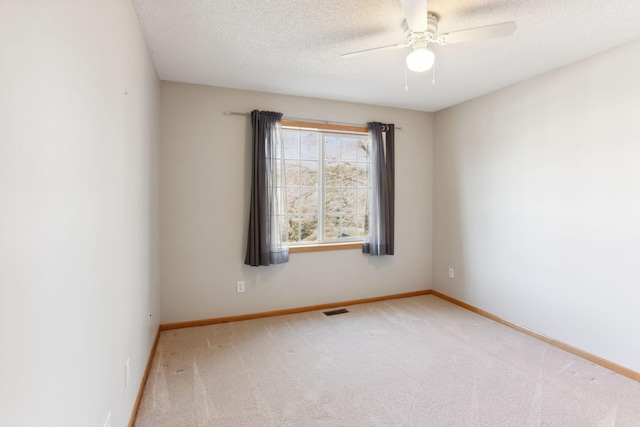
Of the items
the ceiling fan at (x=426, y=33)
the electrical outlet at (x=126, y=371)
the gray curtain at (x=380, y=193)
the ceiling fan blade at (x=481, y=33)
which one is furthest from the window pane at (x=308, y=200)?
the electrical outlet at (x=126, y=371)

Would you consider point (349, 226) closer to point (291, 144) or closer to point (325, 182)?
point (325, 182)

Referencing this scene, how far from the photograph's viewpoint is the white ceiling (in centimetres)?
195

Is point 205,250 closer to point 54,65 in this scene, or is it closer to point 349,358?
point 349,358

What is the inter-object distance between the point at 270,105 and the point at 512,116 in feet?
8.24

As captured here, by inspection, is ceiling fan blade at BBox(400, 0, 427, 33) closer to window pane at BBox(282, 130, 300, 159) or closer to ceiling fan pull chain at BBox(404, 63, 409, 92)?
ceiling fan pull chain at BBox(404, 63, 409, 92)

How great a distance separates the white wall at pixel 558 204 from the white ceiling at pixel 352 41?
0.29 m

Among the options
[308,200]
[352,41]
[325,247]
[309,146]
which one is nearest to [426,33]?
[352,41]

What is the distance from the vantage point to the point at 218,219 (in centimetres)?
336

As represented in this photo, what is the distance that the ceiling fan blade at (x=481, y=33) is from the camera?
1.80 meters

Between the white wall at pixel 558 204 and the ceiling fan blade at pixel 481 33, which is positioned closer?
the ceiling fan blade at pixel 481 33

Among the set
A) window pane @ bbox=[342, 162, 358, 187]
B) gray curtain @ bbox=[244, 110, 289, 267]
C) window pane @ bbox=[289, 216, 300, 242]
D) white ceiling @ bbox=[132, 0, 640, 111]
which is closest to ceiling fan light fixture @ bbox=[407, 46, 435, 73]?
white ceiling @ bbox=[132, 0, 640, 111]

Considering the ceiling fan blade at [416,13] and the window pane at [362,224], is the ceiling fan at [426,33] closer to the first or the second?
the ceiling fan blade at [416,13]

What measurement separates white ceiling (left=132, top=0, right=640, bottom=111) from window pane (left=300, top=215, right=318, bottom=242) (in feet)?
4.73

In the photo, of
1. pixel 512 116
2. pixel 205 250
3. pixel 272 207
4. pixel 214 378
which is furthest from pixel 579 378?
pixel 205 250
